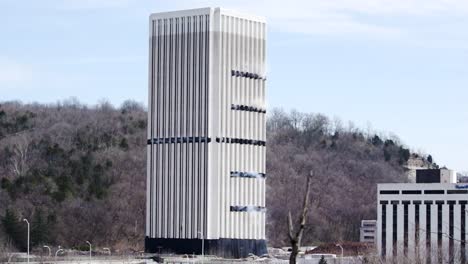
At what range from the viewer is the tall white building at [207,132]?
110375mm

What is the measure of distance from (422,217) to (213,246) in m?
18.0

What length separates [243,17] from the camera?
11200 cm

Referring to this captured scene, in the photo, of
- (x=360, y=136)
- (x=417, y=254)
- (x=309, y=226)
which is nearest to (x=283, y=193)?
(x=309, y=226)

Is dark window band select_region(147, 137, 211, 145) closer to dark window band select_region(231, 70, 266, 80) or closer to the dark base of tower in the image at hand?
dark window band select_region(231, 70, 266, 80)

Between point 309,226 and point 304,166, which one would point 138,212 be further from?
point 304,166

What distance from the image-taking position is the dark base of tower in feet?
359

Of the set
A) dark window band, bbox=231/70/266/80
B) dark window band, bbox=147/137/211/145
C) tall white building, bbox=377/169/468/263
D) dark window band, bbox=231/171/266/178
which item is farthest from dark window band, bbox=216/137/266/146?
tall white building, bbox=377/169/468/263

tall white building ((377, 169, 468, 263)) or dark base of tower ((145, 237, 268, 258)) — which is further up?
tall white building ((377, 169, 468, 263))

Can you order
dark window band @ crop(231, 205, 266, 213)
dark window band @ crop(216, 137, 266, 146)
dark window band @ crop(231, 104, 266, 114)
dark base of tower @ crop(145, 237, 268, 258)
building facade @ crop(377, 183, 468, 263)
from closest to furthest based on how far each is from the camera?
building facade @ crop(377, 183, 468, 263), dark base of tower @ crop(145, 237, 268, 258), dark window band @ crop(216, 137, 266, 146), dark window band @ crop(231, 205, 266, 213), dark window band @ crop(231, 104, 266, 114)

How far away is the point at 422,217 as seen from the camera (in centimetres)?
11012

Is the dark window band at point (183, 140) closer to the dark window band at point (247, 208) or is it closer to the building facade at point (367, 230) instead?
the dark window band at point (247, 208)

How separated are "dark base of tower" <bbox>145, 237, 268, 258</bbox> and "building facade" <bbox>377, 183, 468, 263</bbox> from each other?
10.8 metres

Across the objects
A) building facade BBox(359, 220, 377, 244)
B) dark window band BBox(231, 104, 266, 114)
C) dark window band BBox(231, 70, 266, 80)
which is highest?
dark window band BBox(231, 70, 266, 80)

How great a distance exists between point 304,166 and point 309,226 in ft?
61.5
